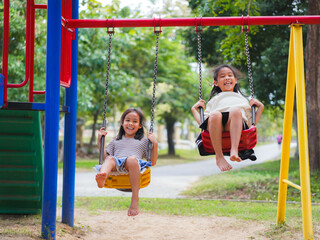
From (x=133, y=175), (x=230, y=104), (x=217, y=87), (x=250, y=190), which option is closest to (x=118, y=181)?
(x=133, y=175)

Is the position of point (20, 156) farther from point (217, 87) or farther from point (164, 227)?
point (217, 87)

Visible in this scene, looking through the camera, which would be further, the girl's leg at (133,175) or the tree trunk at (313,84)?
the tree trunk at (313,84)

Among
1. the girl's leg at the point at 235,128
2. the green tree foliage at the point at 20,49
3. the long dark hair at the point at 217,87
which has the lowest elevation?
the girl's leg at the point at 235,128

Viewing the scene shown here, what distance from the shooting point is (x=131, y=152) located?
4531 millimetres

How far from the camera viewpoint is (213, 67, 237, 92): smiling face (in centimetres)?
462

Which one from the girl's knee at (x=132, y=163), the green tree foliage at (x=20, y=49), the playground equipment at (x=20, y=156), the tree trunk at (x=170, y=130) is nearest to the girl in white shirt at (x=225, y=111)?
the girl's knee at (x=132, y=163)

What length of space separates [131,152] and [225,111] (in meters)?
1.15

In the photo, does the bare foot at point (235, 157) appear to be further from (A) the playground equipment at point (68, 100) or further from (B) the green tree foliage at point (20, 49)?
(B) the green tree foliage at point (20, 49)

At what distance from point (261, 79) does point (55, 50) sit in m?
9.91

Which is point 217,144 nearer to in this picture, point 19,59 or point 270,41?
point 19,59

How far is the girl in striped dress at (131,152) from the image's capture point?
4.21 m

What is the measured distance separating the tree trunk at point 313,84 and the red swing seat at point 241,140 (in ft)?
15.8

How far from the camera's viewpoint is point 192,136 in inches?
1943

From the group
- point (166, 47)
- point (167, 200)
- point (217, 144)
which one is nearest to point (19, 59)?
point (167, 200)
